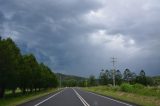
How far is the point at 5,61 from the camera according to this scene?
5322 centimetres

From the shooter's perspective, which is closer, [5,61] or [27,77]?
[5,61]

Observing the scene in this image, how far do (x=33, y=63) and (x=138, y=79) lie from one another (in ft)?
354

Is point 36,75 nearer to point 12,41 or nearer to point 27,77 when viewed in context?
point 27,77

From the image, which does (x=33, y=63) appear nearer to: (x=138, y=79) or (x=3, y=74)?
(x=3, y=74)

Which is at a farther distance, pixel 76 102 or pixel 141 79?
pixel 141 79

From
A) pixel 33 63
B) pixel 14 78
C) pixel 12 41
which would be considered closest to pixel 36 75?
pixel 33 63

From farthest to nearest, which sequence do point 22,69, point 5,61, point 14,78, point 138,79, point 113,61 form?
point 138,79 < point 113,61 < point 22,69 < point 14,78 < point 5,61

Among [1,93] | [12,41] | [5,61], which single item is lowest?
[1,93]

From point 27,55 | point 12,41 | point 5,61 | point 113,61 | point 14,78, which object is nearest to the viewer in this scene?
point 5,61

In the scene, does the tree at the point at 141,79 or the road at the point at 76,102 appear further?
the tree at the point at 141,79

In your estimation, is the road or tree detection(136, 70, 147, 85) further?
tree detection(136, 70, 147, 85)

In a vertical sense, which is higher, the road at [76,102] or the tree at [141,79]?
the tree at [141,79]

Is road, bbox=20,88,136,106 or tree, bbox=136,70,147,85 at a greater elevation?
tree, bbox=136,70,147,85

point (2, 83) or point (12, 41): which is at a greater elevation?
point (12, 41)
